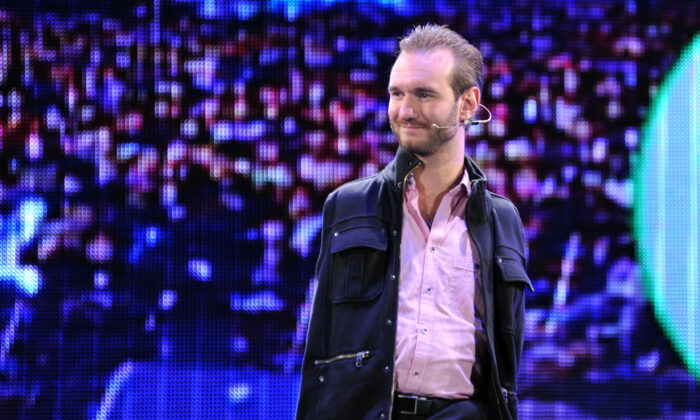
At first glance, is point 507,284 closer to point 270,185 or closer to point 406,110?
point 406,110

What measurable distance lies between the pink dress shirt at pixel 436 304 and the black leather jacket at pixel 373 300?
0.03 m

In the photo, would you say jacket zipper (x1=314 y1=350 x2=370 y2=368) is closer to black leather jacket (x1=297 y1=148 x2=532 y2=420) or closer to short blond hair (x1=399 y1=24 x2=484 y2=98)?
black leather jacket (x1=297 y1=148 x2=532 y2=420)

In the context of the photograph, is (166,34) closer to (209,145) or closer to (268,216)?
(209,145)

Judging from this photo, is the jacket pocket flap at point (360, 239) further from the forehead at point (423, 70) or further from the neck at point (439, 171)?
the forehead at point (423, 70)

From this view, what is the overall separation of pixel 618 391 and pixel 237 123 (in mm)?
2141

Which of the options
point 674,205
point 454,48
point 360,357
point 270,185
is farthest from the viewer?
point 674,205

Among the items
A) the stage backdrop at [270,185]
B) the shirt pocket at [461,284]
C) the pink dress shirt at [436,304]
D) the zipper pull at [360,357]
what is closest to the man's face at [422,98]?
the pink dress shirt at [436,304]

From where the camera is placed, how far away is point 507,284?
1.78 meters

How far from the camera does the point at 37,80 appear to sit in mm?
3762

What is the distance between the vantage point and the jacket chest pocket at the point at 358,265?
66.8 inches

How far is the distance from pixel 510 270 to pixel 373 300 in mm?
312

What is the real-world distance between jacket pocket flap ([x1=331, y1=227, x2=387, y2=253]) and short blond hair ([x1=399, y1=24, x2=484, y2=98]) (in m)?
0.34

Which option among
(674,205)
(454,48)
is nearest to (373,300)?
(454,48)

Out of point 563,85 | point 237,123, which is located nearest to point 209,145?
point 237,123
